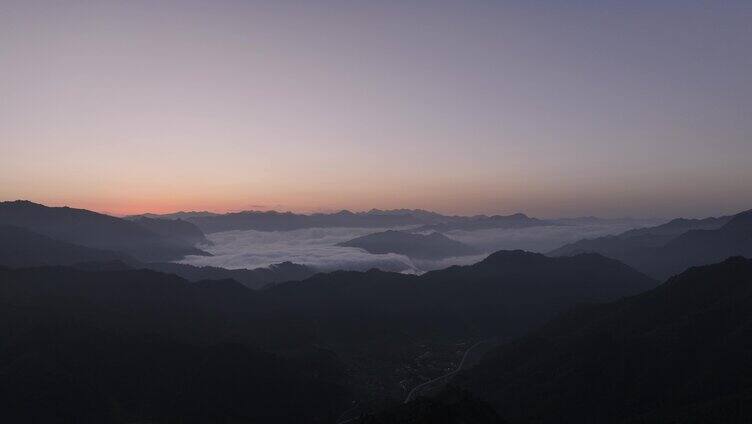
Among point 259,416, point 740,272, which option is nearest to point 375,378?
point 259,416

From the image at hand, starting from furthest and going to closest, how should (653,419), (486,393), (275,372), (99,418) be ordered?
(275,372) → (486,393) → (99,418) → (653,419)

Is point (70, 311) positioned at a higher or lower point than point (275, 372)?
higher

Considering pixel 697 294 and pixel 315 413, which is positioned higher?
pixel 697 294

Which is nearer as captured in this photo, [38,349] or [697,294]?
[38,349]

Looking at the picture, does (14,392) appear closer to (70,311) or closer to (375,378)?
(70,311)

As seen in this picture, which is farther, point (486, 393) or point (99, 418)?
point (486, 393)

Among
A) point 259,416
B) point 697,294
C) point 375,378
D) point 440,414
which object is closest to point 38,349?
point 259,416

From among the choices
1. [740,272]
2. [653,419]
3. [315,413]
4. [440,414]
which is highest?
[740,272]

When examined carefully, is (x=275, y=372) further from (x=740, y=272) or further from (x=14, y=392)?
(x=740, y=272)

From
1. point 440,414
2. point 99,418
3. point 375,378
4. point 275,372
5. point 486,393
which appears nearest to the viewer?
point 440,414
